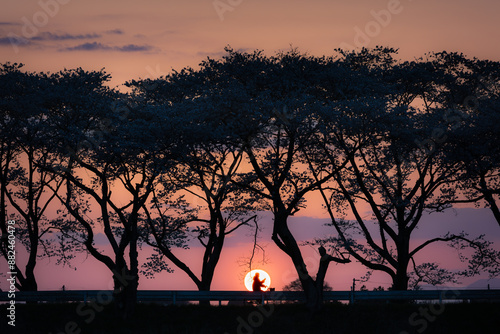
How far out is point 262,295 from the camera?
39.2 m

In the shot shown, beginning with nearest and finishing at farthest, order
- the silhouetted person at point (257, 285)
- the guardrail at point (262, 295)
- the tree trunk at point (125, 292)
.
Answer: the tree trunk at point (125, 292) < the guardrail at point (262, 295) < the silhouetted person at point (257, 285)

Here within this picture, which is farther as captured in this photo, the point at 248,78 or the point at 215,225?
the point at 215,225

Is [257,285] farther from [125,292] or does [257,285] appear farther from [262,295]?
[125,292]

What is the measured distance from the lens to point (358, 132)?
3916 centimetres

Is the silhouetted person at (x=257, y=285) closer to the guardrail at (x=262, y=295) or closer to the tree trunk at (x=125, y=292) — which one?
the guardrail at (x=262, y=295)

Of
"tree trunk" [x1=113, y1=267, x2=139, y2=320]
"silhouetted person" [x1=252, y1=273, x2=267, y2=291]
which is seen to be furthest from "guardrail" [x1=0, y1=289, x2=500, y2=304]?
"silhouetted person" [x1=252, y1=273, x2=267, y2=291]

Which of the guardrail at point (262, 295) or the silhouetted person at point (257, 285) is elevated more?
Result: the silhouetted person at point (257, 285)

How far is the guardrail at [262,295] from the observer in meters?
39.3

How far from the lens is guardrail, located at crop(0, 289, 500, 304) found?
39.3m

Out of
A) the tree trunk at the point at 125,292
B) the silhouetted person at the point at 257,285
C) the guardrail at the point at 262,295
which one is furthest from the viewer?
the silhouetted person at the point at 257,285

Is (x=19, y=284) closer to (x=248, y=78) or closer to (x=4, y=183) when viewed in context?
(x=4, y=183)

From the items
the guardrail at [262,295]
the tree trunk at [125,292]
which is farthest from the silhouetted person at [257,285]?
the tree trunk at [125,292]

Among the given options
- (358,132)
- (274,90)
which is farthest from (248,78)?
(358,132)

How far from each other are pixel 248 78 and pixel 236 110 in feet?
11.1
